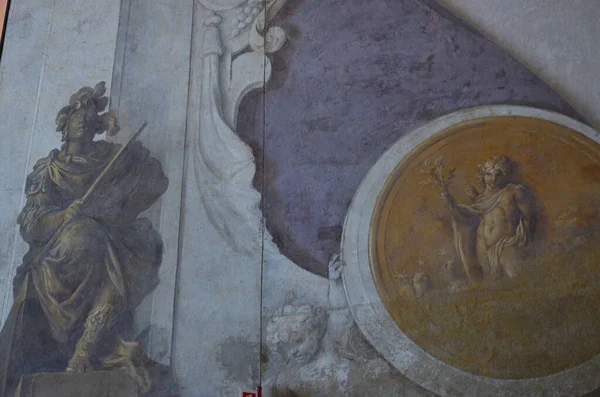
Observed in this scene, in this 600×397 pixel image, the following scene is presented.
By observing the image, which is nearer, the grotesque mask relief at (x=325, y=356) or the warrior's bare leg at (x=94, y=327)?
the grotesque mask relief at (x=325, y=356)

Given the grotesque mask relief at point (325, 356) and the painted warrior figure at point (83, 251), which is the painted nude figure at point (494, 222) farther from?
the painted warrior figure at point (83, 251)

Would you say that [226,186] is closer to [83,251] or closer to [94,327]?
[83,251]

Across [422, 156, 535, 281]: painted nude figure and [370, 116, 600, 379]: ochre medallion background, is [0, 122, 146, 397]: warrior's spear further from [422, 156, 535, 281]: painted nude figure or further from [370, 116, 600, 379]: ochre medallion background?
[422, 156, 535, 281]: painted nude figure

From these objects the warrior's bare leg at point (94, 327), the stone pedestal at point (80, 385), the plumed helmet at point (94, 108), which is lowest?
the stone pedestal at point (80, 385)

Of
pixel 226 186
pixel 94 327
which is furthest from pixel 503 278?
pixel 94 327

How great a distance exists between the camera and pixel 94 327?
21.5 feet

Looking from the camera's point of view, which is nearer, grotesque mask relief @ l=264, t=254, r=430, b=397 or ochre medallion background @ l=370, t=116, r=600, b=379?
ochre medallion background @ l=370, t=116, r=600, b=379

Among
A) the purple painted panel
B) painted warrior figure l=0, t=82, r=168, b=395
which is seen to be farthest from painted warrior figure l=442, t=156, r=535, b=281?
painted warrior figure l=0, t=82, r=168, b=395

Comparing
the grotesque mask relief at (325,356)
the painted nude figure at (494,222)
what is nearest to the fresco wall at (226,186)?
the grotesque mask relief at (325,356)

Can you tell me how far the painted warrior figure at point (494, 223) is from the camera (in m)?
5.62

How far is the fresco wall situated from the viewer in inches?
238

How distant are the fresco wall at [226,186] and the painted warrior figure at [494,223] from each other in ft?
0.46

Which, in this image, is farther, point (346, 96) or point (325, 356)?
point (346, 96)

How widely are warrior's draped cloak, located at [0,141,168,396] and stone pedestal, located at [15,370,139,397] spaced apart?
0.30 m
